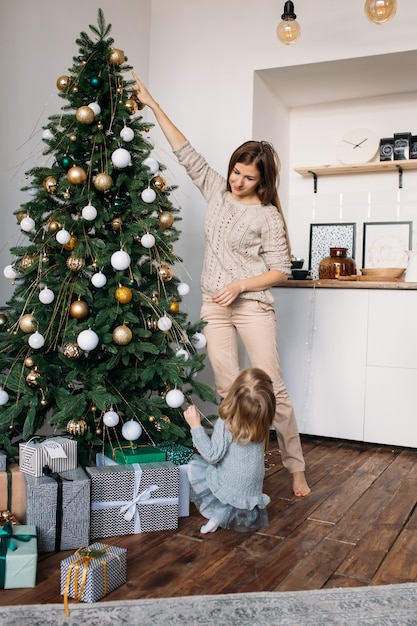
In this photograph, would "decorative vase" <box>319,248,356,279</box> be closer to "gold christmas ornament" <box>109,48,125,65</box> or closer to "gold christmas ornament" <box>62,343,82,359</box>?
"gold christmas ornament" <box>109,48,125,65</box>

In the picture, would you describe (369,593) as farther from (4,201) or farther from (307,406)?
(4,201)

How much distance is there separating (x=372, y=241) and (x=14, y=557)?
2867 mm

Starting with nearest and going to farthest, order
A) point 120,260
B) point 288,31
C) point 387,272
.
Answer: point 120,260 → point 288,31 → point 387,272

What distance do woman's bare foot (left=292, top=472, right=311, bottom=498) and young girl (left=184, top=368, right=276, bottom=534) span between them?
1.24ft

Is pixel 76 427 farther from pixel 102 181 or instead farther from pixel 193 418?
pixel 102 181

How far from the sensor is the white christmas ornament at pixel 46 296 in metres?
2.14

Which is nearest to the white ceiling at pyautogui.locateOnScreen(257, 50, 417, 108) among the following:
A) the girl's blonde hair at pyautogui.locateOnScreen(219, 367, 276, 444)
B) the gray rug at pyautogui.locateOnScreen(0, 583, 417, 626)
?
the girl's blonde hair at pyautogui.locateOnScreen(219, 367, 276, 444)

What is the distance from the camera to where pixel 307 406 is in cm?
347

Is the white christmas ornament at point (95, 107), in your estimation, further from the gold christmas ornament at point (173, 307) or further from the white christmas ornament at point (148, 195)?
the gold christmas ornament at point (173, 307)

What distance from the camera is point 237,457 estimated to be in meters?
2.11

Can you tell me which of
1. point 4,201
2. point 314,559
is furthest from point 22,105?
point 314,559

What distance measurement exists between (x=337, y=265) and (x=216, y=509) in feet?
6.01

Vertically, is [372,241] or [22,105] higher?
[22,105]

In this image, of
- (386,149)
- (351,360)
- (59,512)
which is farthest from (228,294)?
(386,149)
